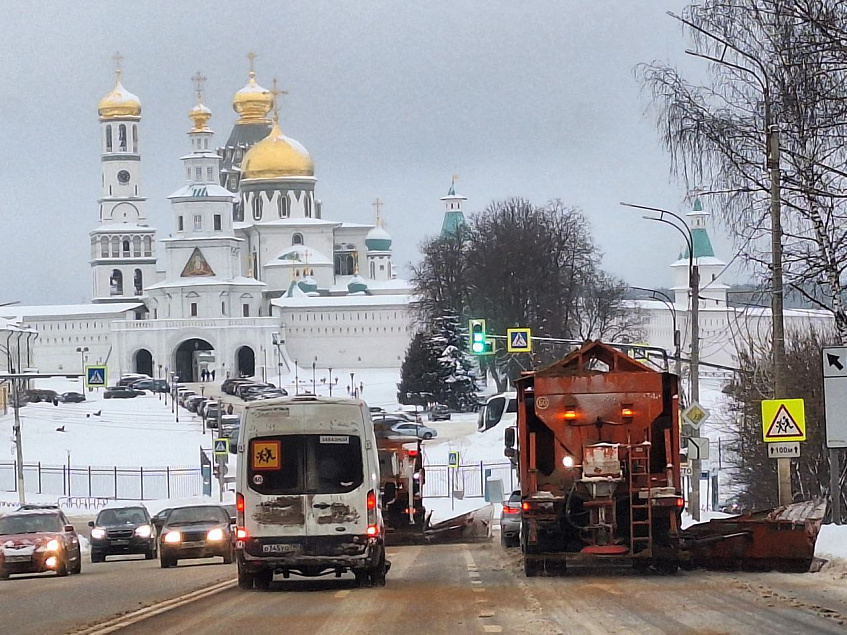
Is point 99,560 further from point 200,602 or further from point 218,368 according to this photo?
point 218,368

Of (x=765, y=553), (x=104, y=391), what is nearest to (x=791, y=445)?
(x=765, y=553)

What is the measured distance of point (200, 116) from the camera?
163750 millimetres

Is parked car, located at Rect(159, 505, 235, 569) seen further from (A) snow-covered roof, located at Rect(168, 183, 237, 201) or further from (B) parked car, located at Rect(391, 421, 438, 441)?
(A) snow-covered roof, located at Rect(168, 183, 237, 201)

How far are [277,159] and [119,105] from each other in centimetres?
1482

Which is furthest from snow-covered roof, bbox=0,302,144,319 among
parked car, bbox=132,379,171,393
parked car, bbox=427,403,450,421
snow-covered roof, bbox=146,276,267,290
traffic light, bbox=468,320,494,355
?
traffic light, bbox=468,320,494,355

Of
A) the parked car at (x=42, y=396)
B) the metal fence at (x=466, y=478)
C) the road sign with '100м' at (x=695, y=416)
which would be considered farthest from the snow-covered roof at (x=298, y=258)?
the road sign with '100м' at (x=695, y=416)

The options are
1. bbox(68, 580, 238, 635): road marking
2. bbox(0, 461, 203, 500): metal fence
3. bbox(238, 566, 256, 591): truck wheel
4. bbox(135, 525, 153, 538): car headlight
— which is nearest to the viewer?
bbox(68, 580, 238, 635): road marking

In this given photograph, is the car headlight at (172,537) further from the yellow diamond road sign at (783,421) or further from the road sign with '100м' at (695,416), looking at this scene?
the road sign with '100м' at (695,416)

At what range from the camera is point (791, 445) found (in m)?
28.4

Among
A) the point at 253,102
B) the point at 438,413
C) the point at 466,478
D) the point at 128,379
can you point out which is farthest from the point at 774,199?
the point at 253,102

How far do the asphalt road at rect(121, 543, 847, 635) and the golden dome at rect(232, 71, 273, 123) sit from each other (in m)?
155

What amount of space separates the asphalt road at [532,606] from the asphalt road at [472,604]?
0.01 meters

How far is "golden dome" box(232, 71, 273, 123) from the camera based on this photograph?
17650 cm

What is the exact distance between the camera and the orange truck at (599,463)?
2280 cm
